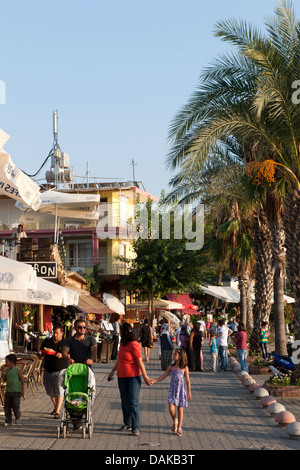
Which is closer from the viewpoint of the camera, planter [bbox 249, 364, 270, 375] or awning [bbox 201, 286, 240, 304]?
planter [bbox 249, 364, 270, 375]

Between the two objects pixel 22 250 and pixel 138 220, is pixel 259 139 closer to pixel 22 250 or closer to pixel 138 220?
pixel 22 250

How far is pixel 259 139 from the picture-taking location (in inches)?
639

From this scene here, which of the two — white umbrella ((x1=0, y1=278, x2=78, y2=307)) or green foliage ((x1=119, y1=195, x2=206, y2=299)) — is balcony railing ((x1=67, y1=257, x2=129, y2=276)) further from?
white umbrella ((x1=0, y1=278, x2=78, y2=307))

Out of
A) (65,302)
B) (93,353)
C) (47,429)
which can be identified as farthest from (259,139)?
(47,429)

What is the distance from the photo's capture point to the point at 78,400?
1018cm

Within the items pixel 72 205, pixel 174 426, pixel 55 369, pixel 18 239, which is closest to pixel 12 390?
pixel 55 369

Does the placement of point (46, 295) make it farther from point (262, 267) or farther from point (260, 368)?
point (262, 267)

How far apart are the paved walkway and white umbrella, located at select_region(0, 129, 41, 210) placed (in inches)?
145

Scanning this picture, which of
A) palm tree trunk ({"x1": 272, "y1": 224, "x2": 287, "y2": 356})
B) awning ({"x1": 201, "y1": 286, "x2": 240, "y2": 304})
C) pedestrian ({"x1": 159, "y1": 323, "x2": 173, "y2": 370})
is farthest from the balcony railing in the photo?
palm tree trunk ({"x1": 272, "y1": 224, "x2": 287, "y2": 356})

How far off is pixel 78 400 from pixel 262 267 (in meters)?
14.8

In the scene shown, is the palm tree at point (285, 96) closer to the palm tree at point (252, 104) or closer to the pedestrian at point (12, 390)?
the palm tree at point (252, 104)

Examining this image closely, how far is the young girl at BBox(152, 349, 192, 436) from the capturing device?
35.0ft

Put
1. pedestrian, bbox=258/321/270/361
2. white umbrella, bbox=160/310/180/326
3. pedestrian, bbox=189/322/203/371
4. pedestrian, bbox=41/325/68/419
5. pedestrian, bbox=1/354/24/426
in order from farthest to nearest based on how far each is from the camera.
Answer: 1. white umbrella, bbox=160/310/180/326
2. pedestrian, bbox=258/321/270/361
3. pedestrian, bbox=189/322/203/371
4. pedestrian, bbox=41/325/68/419
5. pedestrian, bbox=1/354/24/426

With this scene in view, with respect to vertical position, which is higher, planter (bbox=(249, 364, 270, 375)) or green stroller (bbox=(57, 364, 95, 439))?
green stroller (bbox=(57, 364, 95, 439))
